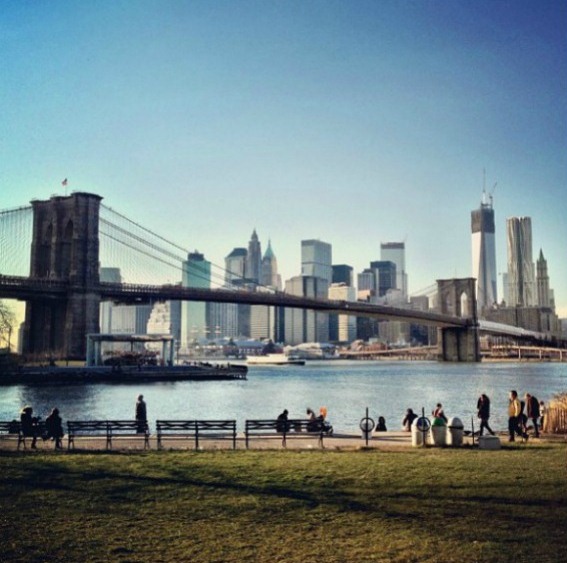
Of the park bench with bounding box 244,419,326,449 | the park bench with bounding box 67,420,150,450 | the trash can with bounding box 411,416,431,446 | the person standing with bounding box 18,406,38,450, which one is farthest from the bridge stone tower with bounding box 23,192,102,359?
the trash can with bounding box 411,416,431,446

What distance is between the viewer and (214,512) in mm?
10188

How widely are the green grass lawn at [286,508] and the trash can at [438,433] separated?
2.12 m

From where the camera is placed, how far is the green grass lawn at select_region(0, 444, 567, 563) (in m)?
8.40

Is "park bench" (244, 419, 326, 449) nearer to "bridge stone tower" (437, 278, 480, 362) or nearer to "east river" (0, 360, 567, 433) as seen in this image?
"east river" (0, 360, 567, 433)

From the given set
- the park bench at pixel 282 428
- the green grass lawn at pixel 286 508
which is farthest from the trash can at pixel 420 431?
the park bench at pixel 282 428

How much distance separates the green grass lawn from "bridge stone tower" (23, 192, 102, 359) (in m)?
61.0

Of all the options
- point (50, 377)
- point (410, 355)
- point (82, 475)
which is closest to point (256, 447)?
point (82, 475)

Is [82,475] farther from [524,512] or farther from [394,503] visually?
[524,512]

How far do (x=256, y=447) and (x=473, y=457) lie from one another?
17.0ft

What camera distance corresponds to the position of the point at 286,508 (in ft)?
34.0

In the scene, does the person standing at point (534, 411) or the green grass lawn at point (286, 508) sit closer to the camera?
the green grass lawn at point (286, 508)

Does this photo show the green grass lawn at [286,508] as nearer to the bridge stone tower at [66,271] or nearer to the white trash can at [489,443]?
the white trash can at [489,443]

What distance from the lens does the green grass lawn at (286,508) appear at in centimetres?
840

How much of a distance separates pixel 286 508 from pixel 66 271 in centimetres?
7212
